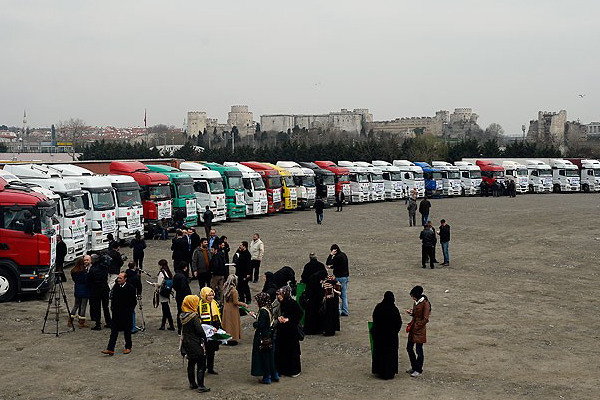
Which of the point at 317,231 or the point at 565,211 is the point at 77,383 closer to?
the point at 317,231

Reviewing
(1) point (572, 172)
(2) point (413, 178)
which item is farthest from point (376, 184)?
(1) point (572, 172)

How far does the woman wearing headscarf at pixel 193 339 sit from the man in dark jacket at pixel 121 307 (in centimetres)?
230

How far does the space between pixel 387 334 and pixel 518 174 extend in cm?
5618

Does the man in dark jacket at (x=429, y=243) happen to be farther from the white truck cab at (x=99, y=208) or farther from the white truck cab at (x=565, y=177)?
the white truck cab at (x=565, y=177)

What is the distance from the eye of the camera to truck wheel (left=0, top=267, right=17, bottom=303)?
17.6 metres

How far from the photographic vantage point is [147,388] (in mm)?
11125

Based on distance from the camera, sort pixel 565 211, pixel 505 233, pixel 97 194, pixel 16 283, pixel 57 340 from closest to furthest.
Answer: pixel 57 340, pixel 16 283, pixel 97 194, pixel 505 233, pixel 565 211

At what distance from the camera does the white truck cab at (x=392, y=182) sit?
5572cm

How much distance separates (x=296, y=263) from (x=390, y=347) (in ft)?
39.5

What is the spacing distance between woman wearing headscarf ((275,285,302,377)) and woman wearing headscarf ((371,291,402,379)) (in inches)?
52.5

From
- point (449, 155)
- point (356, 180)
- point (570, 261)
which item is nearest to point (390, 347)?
point (570, 261)

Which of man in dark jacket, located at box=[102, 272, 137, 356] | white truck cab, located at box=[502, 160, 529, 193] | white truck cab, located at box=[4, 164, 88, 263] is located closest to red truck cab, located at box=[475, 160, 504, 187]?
white truck cab, located at box=[502, 160, 529, 193]

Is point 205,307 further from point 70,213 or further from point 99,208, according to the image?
point 99,208

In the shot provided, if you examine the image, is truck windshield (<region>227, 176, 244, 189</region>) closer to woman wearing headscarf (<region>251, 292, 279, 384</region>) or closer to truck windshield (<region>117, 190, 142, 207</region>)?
truck windshield (<region>117, 190, 142, 207</region>)
